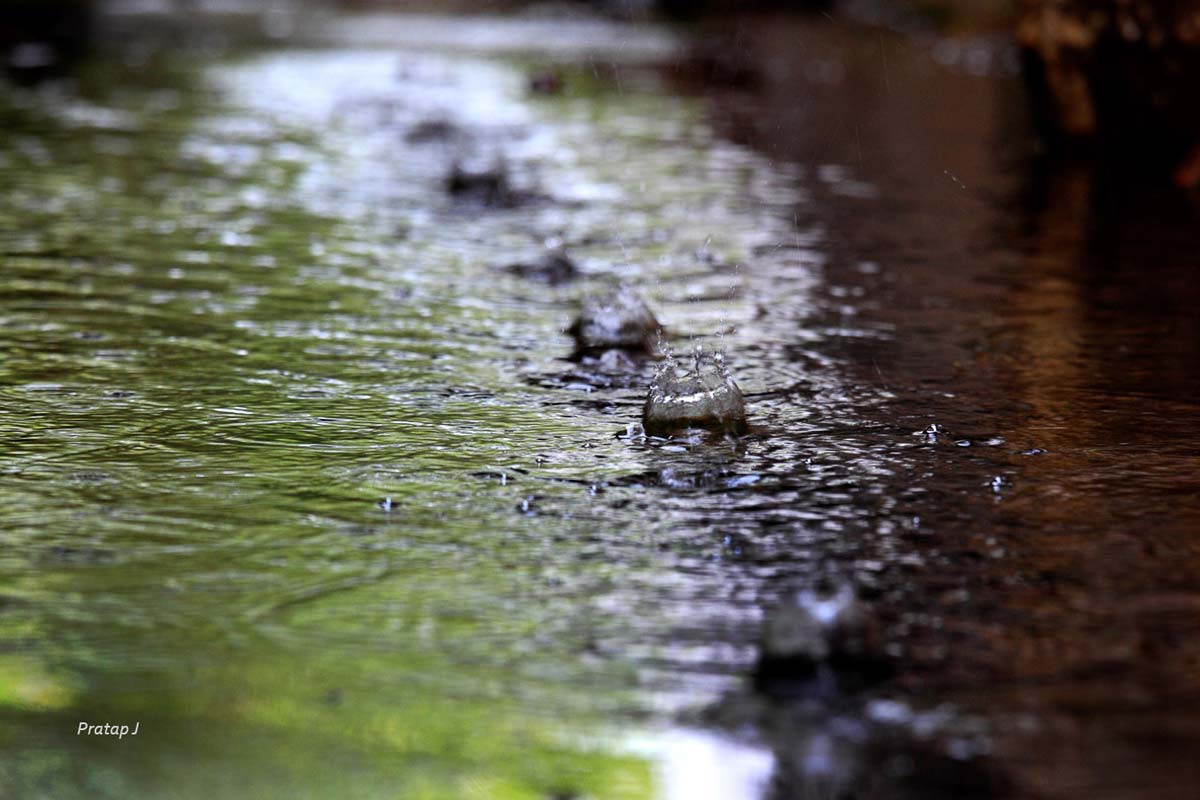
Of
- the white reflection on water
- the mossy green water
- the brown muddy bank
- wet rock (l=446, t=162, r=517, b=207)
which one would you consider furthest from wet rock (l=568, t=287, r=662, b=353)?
wet rock (l=446, t=162, r=517, b=207)

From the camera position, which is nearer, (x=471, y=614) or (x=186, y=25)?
(x=471, y=614)

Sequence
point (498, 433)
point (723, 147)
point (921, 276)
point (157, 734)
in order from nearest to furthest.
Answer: point (157, 734), point (498, 433), point (921, 276), point (723, 147)

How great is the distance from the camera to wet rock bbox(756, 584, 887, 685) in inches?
96.4

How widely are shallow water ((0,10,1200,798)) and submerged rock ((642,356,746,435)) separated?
0.08 metres

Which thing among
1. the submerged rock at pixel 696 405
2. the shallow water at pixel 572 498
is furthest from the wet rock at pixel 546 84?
the submerged rock at pixel 696 405

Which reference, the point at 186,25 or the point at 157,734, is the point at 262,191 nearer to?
the point at 157,734

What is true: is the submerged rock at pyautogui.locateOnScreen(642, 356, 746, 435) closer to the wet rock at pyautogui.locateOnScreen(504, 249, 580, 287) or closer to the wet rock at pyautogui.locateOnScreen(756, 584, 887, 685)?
the wet rock at pyautogui.locateOnScreen(756, 584, 887, 685)

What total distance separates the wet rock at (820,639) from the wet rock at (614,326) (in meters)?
2.32

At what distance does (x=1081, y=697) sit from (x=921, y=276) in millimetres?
3656

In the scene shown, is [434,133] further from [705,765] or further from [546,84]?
[705,765]

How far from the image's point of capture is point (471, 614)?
271cm

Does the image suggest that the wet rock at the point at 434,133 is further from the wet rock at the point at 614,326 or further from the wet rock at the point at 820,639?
the wet rock at the point at 820,639

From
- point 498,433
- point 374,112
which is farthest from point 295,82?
point 498,433

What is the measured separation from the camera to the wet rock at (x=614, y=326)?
15.6 feet
